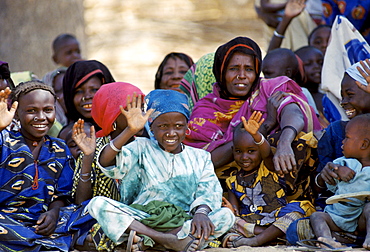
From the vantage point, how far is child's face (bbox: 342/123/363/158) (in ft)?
16.0

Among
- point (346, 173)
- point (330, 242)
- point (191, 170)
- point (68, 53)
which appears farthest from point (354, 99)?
point (68, 53)

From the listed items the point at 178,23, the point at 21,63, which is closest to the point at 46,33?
the point at 21,63

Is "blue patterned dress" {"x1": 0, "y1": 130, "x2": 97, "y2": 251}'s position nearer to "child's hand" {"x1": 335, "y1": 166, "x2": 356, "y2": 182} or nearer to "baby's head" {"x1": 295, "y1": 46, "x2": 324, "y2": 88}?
"child's hand" {"x1": 335, "y1": 166, "x2": 356, "y2": 182}

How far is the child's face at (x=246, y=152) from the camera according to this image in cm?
521

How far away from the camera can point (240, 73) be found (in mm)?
5785

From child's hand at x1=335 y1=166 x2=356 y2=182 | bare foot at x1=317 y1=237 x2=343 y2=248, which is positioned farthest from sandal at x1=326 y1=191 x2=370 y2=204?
bare foot at x1=317 y1=237 x2=343 y2=248

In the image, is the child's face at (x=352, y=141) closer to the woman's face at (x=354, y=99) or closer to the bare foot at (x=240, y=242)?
the woman's face at (x=354, y=99)

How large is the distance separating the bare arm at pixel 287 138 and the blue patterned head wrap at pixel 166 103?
0.80 meters

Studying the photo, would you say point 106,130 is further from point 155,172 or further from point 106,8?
→ point 106,8

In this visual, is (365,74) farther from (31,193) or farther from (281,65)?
(31,193)

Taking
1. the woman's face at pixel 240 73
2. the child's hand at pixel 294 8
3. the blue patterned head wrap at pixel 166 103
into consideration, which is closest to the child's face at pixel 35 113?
the blue patterned head wrap at pixel 166 103

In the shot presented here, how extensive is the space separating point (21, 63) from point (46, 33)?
0.61 metres

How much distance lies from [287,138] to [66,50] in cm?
453

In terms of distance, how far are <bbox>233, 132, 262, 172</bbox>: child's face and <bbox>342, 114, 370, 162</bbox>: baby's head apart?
0.71 metres
